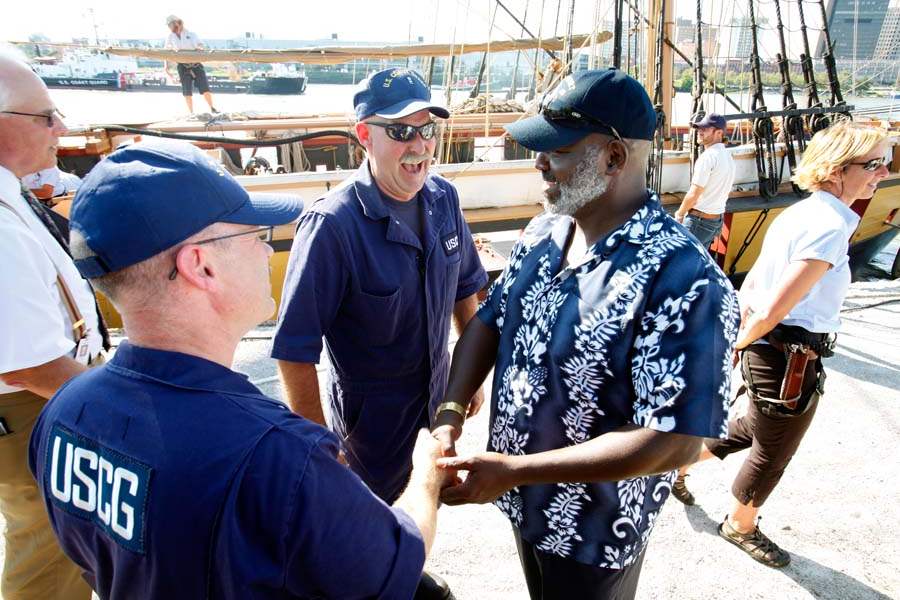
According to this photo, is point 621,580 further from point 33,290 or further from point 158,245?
point 33,290

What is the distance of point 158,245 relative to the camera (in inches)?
36.6

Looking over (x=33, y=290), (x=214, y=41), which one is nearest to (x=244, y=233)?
Result: (x=33, y=290)

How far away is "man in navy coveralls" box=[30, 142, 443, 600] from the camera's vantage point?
0.85 m

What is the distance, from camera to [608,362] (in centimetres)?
133

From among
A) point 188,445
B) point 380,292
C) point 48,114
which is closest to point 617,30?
point 380,292

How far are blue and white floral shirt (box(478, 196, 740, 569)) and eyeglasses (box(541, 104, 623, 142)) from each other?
0.72 feet

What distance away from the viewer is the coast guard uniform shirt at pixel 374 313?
1.85 meters

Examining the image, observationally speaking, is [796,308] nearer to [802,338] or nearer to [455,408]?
[802,338]

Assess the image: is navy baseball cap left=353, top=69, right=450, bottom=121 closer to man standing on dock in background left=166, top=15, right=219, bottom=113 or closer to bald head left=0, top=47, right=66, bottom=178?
bald head left=0, top=47, right=66, bottom=178

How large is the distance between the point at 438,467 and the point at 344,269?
2.50ft

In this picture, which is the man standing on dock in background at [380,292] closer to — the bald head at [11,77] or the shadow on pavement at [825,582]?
the bald head at [11,77]

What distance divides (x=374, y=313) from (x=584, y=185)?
2.81 feet

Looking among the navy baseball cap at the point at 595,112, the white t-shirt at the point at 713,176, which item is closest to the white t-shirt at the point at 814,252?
the navy baseball cap at the point at 595,112

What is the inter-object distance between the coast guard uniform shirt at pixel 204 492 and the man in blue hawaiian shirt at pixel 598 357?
53cm
